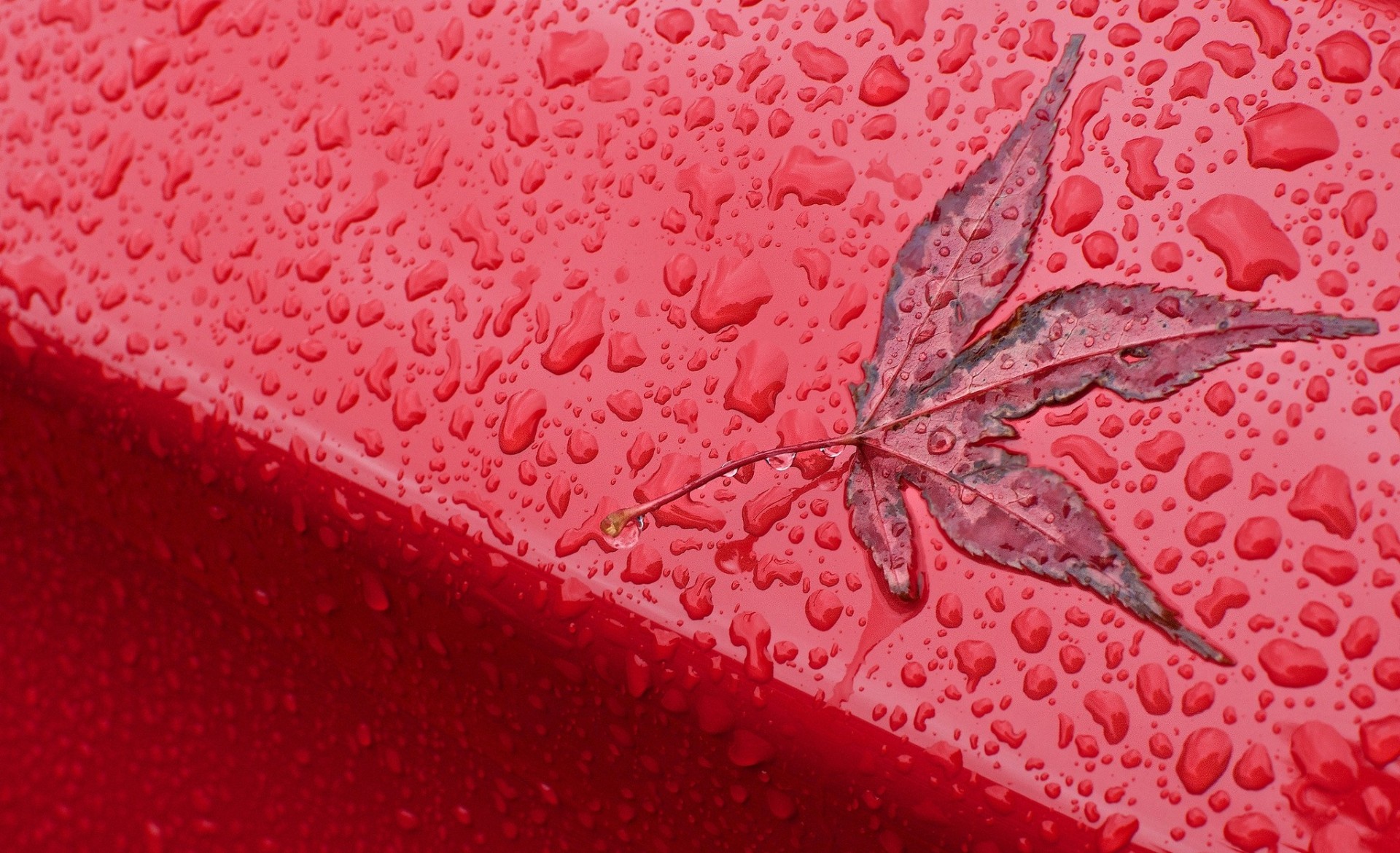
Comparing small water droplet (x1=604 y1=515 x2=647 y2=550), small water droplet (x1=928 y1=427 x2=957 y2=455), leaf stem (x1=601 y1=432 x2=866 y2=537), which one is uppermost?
small water droplet (x1=928 y1=427 x2=957 y2=455)

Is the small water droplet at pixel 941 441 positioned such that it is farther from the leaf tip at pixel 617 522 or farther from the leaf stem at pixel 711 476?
the leaf tip at pixel 617 522

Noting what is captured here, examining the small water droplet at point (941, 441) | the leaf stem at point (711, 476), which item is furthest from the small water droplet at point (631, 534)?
the small water droplet at point (941, 441)

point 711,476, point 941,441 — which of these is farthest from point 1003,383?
point 711,476

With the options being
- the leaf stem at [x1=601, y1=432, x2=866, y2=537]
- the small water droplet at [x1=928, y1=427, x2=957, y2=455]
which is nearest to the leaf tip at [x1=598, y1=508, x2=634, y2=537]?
the leaf stem at [x1=601, y1=432, x2=866, y2=537]

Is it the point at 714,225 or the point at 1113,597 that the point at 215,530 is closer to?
the point at 714,225

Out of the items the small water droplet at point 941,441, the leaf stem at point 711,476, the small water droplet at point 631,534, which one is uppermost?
the small water droplet at point 941,441

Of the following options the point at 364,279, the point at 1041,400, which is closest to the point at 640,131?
the point at 364,279

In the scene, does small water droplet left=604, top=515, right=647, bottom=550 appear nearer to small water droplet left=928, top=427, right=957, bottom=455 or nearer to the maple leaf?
the maple leaf

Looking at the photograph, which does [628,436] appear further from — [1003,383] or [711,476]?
[1003,383]
